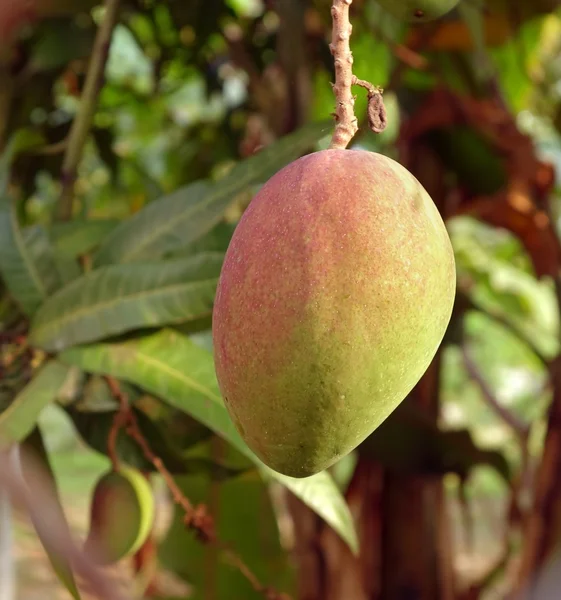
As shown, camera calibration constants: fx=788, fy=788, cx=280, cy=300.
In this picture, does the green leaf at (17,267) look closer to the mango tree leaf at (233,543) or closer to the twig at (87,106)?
the twig at (87,106)

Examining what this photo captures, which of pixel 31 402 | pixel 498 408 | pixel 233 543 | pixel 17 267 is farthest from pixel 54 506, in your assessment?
pixel 498 408

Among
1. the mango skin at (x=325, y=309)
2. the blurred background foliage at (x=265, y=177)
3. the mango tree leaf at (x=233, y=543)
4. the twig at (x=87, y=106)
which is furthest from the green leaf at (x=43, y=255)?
the mango tree leaf at (x=233, y=543)

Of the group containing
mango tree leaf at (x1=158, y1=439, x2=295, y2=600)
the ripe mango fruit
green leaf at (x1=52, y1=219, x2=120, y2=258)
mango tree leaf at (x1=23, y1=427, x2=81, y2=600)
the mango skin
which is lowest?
mango tree leaf at (x1=158, y1=439, x2=295, y2=600)

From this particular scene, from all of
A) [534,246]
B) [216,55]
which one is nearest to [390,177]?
[534,246]

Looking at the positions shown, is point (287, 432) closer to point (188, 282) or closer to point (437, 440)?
point (188, 282)

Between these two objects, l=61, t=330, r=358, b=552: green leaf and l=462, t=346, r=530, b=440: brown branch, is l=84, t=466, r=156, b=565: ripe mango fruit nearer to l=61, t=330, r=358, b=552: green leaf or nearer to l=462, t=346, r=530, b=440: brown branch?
l=61, t=330, r=358, b=552: green leaf

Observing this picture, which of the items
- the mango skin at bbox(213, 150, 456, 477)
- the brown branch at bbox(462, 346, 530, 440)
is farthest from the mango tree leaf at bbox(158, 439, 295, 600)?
the mango skin at bbox(213, 150, 456, 477)
